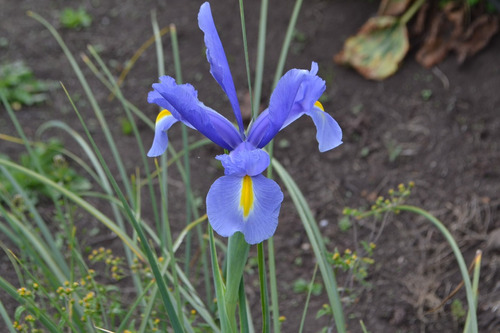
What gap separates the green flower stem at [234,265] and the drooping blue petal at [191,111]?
213mm

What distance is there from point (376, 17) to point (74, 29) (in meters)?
2.09

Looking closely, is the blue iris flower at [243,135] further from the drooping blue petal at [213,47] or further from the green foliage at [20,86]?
the green foliage at [20,86]

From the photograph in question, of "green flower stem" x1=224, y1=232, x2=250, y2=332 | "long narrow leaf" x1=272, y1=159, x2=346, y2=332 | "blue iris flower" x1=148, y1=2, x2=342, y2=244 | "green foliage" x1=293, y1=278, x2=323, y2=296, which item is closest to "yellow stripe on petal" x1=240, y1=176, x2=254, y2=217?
"blue iris flower" x1=148, y1=2, x2=342, y2=244

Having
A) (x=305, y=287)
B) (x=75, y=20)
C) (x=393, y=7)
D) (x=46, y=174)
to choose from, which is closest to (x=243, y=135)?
(x=305, y=287)

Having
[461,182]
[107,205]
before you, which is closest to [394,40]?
[461,182]

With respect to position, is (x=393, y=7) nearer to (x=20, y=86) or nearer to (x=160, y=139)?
(x=20, y=86)

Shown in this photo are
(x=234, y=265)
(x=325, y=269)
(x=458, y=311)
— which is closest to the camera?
(x=234, y=265)

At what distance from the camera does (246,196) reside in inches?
45.4

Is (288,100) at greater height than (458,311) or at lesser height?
greater

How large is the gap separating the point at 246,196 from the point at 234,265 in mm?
189

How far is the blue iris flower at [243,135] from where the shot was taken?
1138 millimetres

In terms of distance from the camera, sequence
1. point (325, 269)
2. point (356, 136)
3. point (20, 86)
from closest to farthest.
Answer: point (325, 269) → point (356, 136) → point (20, 86)

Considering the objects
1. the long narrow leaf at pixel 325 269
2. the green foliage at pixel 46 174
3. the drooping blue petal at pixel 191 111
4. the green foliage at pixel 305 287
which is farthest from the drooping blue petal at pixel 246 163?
the green foliage at pixel 46 174

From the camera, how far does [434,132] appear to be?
3.04 metres
